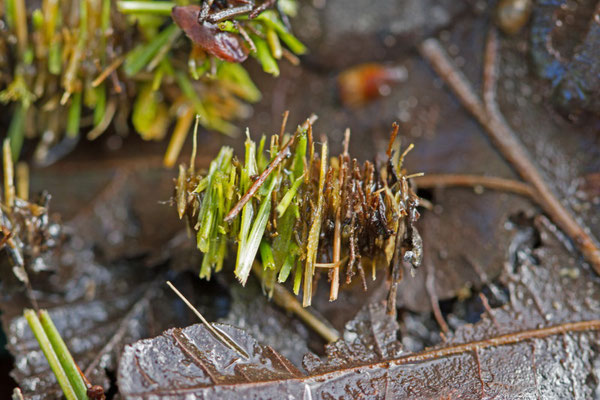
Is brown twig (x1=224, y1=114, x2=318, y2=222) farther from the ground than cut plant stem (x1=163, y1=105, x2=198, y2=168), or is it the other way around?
brown twig (x1=224, y1=114, x2=318, y2=222)

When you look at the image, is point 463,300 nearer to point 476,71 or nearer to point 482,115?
point 482,115

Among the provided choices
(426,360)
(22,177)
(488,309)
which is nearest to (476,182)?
(488,309)

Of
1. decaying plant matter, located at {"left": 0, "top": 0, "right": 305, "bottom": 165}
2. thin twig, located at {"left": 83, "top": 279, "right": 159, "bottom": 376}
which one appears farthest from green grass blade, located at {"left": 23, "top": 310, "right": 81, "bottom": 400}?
decaying plant matter, located at {"left": 0, "top": 0, "right": 305, "bottom": 165}

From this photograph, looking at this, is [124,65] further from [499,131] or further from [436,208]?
[499,131]

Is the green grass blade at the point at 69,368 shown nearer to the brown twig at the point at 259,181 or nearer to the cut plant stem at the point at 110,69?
the brown twig at the point at 259,181

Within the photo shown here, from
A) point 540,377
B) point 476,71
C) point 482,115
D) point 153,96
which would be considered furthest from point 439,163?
point 153,96

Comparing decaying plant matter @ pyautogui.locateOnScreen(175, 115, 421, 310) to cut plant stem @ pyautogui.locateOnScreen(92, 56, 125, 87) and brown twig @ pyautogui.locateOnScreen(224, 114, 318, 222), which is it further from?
cut plant stem @ pyautogui.locateOnScreen(92, 56, 125, 87)

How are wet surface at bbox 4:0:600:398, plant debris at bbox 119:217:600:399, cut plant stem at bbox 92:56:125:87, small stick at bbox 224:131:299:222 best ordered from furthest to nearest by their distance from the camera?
cut plant stem at bbox 92:56:125:87 → wet surface at bbox 4:0:600:398 → small stick at bbox 224:131:299:222 → plant debris at bbox 119:217:600:399
